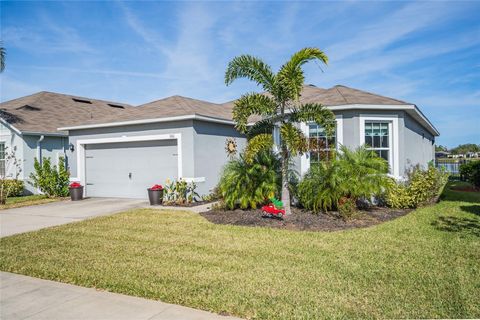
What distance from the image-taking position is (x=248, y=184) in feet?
34.4

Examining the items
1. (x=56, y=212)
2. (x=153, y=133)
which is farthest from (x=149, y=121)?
(x=56, y=212)

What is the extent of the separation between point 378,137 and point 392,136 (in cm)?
45

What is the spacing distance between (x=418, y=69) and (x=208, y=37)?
10661mm

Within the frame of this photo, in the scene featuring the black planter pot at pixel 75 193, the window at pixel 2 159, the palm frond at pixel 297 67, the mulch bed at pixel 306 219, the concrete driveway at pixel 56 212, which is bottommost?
the concrete driveway at pixel 56 212

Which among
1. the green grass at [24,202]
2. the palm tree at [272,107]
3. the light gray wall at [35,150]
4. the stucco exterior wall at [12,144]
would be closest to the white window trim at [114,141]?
the green grass at [24,202]

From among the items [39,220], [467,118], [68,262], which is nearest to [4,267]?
[68,262]

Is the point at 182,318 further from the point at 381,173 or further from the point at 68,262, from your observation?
the point at 381,173

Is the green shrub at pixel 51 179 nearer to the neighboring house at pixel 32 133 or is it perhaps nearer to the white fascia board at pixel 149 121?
the neighboring house at pixel 32 133

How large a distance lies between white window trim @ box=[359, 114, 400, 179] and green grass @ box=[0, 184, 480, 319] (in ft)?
9.34

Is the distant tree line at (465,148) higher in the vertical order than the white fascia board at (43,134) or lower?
higher

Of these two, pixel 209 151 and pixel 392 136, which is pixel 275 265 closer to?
pixel 392 136

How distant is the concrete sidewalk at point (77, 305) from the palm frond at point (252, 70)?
6674 mm

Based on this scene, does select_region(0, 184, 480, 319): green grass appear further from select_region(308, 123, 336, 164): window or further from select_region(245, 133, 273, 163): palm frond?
select_region(308, 123, 336, 164): window

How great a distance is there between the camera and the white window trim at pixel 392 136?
11.1m
